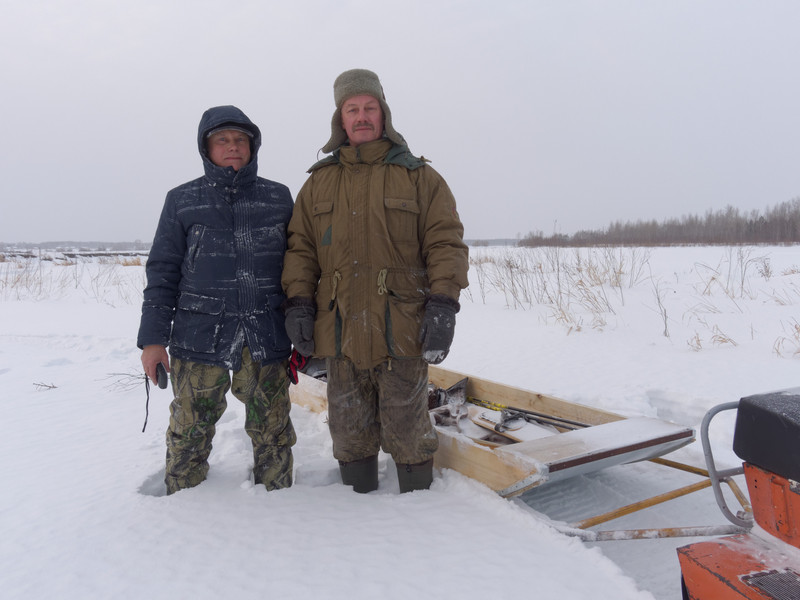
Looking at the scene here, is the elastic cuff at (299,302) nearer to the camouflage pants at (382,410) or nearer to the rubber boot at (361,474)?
the camouflage pants at (382,410)

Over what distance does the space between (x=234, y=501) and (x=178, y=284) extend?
3.44 ft

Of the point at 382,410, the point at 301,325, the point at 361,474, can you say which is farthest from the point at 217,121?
the point at 361,474

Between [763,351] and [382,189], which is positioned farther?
[763,351]

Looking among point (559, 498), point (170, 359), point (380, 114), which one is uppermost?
point (380, 114)

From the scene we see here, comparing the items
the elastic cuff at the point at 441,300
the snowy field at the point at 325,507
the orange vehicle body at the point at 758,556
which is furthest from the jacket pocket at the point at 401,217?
the orange vehicle body at the point at 758,556

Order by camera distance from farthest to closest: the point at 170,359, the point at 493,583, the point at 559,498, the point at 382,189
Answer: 1. the point at 559,498
2. the point at 170,359
3. the point at 382,189
4. the point at 493,583

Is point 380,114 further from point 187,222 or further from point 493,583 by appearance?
point 493,583

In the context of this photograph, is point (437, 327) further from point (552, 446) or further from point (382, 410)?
point (552, 446)

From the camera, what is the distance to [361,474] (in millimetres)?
2406

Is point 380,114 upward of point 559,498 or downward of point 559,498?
upward

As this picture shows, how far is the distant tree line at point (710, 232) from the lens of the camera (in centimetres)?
2095

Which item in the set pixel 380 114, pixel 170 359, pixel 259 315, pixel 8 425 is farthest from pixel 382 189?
pixel 8 425

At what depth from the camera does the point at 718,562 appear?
136 centimetres

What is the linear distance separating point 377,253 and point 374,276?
0.10m
